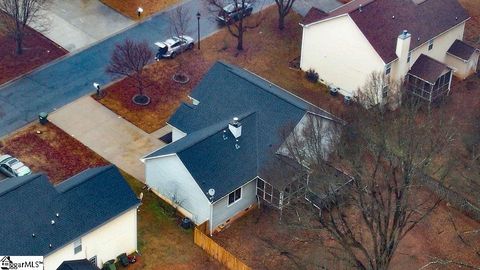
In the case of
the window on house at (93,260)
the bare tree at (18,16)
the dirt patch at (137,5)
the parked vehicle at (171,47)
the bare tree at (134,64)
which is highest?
the dirt patch at (137,5)

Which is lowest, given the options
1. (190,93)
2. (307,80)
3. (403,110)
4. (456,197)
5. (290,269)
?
(290,269)

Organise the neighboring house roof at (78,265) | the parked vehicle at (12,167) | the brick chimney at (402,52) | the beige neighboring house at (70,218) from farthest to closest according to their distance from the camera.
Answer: the brick chimney at (402,52), the parked vehicle at (12,167), the neighboring house roof at (78,265), the beige neighboring house at (70,218)

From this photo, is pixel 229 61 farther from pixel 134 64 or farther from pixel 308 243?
pixel 308 243

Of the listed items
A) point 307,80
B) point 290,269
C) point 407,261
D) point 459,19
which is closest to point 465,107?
point 459,19

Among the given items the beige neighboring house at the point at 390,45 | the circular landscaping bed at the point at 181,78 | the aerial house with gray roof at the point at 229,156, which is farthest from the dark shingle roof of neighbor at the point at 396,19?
the circular landscaping bed at the point at 181,78

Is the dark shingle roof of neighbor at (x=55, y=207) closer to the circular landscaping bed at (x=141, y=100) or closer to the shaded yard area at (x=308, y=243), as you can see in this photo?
the shaded yard area at (x=308, y=243)

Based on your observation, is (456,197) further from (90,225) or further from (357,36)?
(90,225)

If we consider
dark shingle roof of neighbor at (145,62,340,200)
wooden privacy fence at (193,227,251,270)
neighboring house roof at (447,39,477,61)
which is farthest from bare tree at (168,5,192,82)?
neighboring house roof at (447,39,477,61)

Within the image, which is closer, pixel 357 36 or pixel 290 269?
pixel 290 269
